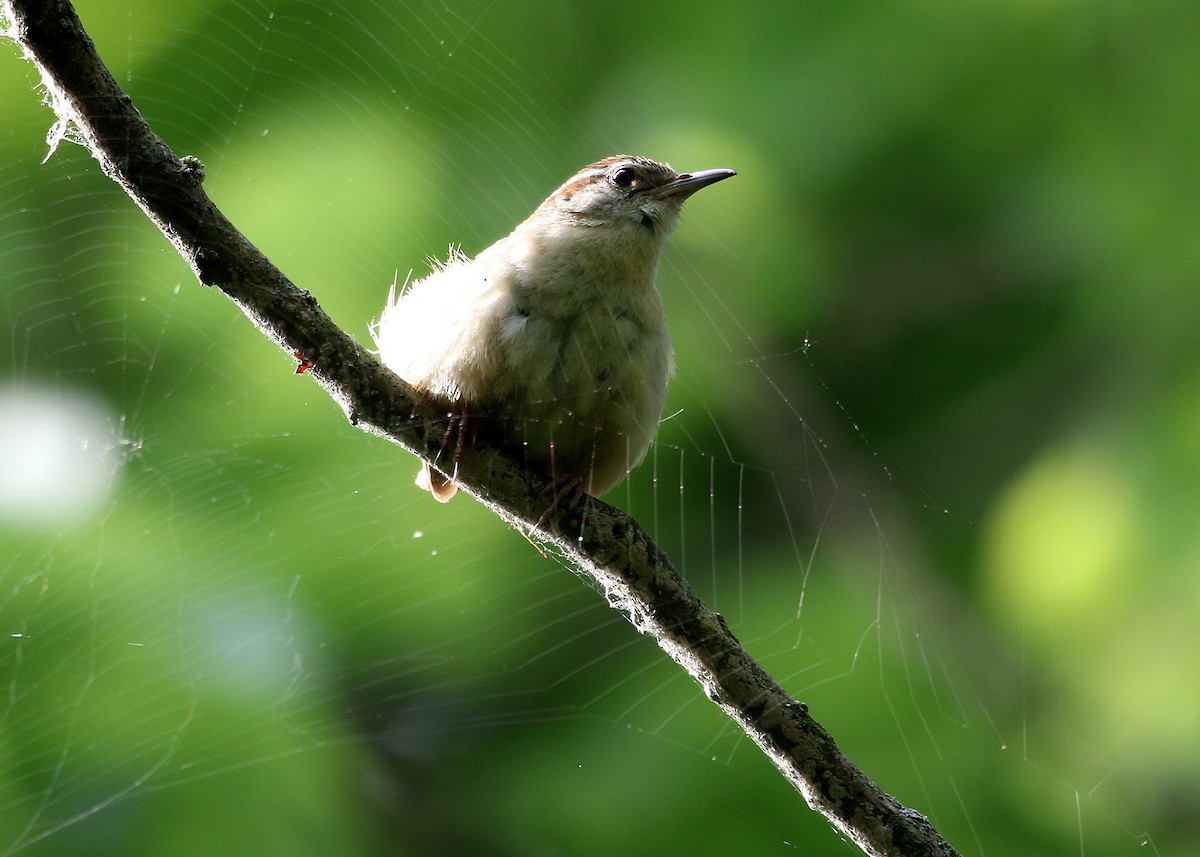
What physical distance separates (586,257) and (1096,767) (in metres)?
2.76

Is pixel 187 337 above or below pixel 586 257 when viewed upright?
above

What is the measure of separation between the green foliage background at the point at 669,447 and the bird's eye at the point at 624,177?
4.24 feet

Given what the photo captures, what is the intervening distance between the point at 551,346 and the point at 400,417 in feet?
1.94

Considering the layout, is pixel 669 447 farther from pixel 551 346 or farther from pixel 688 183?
pixel 551 346

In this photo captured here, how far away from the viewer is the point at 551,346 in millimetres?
2568

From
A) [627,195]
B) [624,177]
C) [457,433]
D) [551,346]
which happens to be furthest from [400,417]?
[624,177]

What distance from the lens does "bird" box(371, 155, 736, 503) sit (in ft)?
8.25

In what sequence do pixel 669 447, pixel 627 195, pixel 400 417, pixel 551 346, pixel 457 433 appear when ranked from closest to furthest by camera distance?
pixel 400 417
pixel 457 433
pixel 551 346
pixel 627 195
pixel 669 447

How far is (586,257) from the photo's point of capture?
2783 mm

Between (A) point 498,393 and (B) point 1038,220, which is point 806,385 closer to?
(B) point 1038,220

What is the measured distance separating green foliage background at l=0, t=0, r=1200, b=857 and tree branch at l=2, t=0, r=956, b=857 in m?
1.89

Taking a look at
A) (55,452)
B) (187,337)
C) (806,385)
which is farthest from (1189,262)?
(55,452)

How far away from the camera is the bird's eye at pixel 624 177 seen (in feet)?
10.8

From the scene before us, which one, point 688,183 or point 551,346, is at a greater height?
point 688,183
